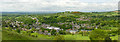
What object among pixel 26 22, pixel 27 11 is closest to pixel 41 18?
pixel 26 22

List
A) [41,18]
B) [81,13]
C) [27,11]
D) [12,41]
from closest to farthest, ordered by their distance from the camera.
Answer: [12,41] → [41,18] → [27,11] → [81,13]

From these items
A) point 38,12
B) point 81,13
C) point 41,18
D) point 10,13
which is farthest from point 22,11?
point 81,13

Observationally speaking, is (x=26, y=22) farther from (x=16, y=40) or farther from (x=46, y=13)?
(x=16, y=40)

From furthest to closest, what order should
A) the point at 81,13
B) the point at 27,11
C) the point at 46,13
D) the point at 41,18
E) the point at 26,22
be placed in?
the point at 81,13 → the point at 27,11 → the point at 46,13 → the point at 41,18 → the point at 26,22

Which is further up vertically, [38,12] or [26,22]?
[38,12]

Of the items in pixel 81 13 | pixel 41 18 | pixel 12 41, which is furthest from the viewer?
pixel 81 13

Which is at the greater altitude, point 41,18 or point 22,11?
point 22,11

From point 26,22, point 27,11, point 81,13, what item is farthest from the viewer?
point 81,13

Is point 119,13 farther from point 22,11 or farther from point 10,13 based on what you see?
point 10,13

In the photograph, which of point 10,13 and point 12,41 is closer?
point 12,41
